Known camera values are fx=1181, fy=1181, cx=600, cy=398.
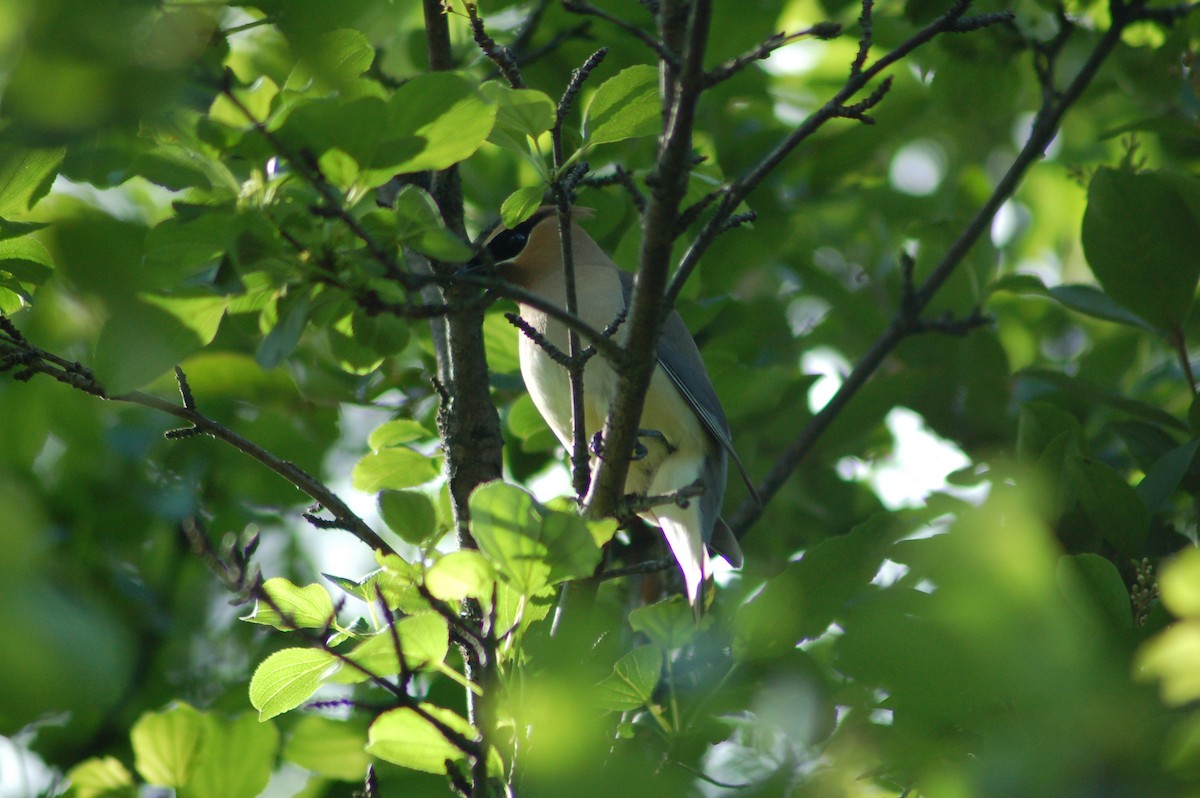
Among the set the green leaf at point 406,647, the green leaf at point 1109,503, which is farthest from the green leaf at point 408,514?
the green leaf at point 1109,503

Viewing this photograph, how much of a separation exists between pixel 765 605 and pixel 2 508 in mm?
1658

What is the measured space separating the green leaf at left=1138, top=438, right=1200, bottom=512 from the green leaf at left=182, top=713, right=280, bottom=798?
214 cm

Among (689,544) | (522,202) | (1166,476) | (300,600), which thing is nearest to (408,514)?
(300,600)

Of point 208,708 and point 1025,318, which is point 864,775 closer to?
point 208,708

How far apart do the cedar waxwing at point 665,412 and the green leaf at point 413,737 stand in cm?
125

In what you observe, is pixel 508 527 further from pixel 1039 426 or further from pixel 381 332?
pixel 1039 426

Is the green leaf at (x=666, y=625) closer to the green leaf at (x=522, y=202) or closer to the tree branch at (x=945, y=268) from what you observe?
the green leaf at (x=522, y=202)

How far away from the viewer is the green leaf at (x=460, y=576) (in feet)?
6.52

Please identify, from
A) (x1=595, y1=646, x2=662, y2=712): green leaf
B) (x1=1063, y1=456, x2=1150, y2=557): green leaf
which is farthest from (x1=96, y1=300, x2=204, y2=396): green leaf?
(x1=1063, y1=456, x2=1150, y2=557): green leaf

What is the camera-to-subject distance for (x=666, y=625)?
96.9 inches

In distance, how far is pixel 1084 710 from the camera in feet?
3.40

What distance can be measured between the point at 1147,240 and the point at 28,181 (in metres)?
2.67

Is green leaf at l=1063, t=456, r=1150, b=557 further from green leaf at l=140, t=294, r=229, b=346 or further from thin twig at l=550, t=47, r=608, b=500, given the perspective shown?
green leaf at l=140, t=294, r=229, b=346

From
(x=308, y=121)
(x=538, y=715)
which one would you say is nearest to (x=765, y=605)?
(x=538, y=715)
